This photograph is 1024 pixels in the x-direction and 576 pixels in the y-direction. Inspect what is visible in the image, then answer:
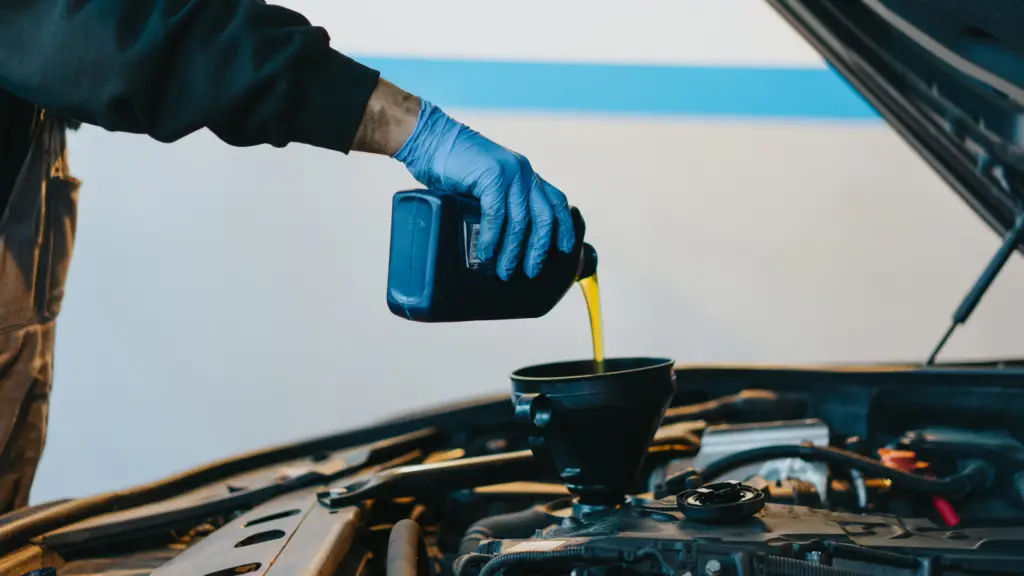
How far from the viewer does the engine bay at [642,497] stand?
75 centimetres

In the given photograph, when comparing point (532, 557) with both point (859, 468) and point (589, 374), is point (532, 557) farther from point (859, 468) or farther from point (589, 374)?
point (859, 468)

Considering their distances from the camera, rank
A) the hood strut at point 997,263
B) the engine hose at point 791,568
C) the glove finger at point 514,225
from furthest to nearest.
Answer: the hood strut at point 997,263 < the glove finger at point 514,225 < the engine hose at point 791,568

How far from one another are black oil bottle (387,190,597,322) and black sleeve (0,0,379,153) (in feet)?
0.53

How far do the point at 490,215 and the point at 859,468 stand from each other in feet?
1.79

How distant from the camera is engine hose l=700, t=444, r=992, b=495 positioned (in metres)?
1.00

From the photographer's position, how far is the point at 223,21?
83 cm

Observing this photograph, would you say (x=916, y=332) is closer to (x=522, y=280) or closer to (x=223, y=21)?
(x=522, y=280)

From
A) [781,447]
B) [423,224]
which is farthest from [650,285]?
[423,224]

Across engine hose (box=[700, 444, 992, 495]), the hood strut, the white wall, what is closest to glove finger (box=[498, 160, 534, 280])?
engine hose (box=[700, 444, 992, 495])

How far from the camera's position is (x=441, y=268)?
87 centimetres

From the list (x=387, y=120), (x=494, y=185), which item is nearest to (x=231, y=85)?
(x=387, y=120)

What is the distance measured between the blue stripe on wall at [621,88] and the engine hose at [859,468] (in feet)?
6.98

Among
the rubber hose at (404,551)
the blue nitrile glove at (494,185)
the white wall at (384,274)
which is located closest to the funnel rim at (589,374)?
the blue nitrile glove at (494,185)

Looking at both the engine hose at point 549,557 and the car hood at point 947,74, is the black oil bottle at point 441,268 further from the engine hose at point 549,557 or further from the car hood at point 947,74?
the car hood at point 947,74
